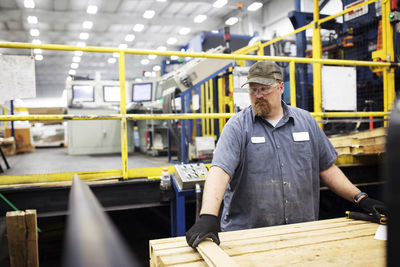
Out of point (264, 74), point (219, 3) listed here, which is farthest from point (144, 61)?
point (264, 74)

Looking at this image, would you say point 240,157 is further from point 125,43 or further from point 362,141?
point 125,43

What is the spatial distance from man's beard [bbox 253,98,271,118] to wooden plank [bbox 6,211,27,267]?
1.64 meters

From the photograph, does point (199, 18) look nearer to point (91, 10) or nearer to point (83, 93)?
point (91, 10)

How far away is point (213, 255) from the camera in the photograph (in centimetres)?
117

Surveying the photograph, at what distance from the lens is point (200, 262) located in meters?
1.19

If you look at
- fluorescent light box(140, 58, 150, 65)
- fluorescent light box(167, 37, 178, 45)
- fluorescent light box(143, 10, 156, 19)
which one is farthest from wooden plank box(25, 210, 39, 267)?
fluorescent light box(140, 58, 150, 65)

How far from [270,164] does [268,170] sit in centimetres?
4

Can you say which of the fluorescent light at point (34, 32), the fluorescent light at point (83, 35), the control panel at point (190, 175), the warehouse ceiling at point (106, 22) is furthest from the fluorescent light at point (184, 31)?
the control panel at point (190, 175)

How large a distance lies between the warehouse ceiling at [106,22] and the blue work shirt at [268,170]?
9.16 m

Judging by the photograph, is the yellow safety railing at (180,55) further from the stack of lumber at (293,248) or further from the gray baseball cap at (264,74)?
the stack of lumber at (293,248)

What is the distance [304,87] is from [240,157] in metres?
4.24

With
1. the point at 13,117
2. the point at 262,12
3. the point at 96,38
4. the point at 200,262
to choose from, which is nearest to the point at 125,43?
the point at 96,38

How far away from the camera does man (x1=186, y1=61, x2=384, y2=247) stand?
198 cm

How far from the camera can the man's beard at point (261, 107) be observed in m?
2.09
